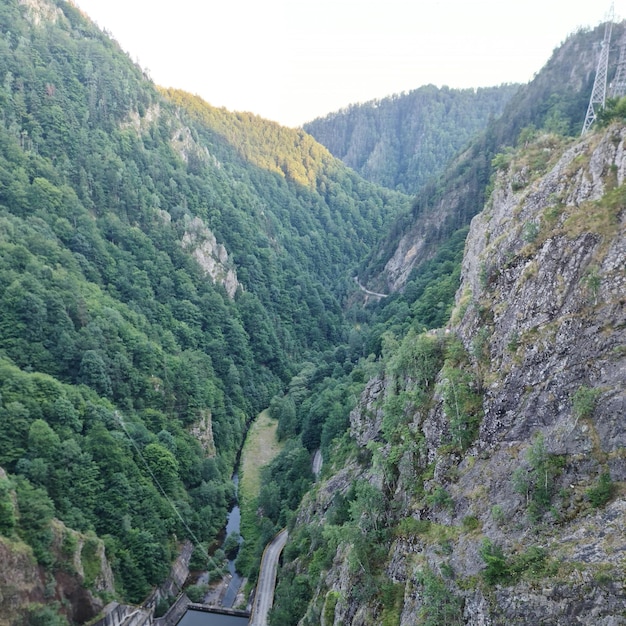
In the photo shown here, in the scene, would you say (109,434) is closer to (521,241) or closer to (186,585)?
(186,585)

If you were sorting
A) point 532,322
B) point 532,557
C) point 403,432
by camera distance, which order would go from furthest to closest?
point 403,432
point 532,322
point 532,557

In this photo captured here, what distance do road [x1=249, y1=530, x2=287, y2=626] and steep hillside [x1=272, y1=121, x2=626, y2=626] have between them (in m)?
8.15

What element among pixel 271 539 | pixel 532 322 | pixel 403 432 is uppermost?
pixel 532 322

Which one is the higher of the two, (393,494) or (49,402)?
(49,402)

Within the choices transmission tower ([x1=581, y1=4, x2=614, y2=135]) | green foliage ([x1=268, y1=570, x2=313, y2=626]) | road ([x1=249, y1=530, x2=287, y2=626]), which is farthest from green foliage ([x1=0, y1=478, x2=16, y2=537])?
transmission tower ([x1=581, y1=4, x2=614, y2=135])

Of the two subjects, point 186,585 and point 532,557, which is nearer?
point 532,557

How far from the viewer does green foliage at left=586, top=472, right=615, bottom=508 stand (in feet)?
75.0

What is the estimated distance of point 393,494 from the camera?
127 feet

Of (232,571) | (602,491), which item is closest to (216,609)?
(232,571)

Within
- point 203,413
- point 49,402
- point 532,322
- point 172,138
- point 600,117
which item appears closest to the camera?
point 532,322

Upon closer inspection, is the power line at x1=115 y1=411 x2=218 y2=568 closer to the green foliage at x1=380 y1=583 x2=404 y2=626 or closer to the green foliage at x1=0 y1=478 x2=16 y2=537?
the green foliage at x1=0 y1=478 x2=16 y2=537

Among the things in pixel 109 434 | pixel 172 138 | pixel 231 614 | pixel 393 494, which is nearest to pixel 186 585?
pixel 231 614

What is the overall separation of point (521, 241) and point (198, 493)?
57549 millimetres

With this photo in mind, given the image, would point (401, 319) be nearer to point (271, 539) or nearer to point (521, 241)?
point (271, 539)
